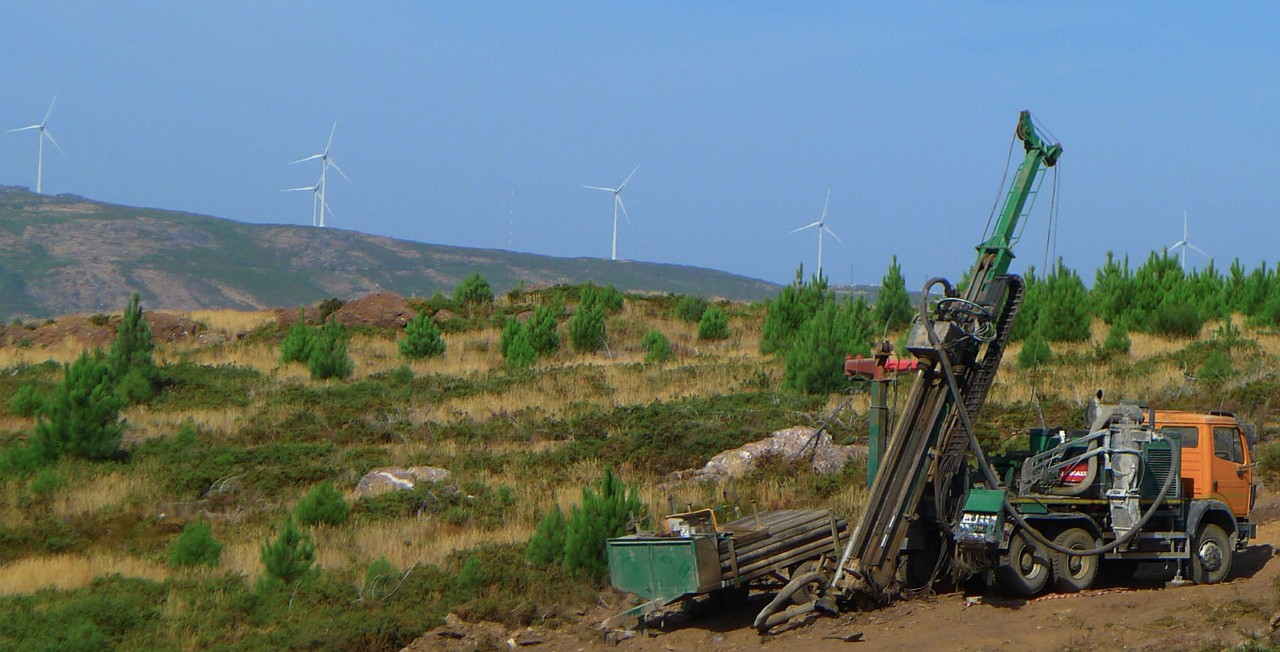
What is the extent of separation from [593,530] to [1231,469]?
7.31 meters

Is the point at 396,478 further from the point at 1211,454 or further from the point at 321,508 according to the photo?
the point at 1211,454

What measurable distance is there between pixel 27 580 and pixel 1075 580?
1194cm

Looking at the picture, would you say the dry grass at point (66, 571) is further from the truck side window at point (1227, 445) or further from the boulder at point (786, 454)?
the truck side window at point (1227, 445)

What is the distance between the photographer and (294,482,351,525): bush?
19.3m

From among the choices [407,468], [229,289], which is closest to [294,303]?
[229,289]

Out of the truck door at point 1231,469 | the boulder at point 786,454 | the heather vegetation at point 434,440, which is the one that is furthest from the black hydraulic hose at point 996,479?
the boulder at point 786,454

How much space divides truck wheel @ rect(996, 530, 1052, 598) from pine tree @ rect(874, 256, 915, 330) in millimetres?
27110

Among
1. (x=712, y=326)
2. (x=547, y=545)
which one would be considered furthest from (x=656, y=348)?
(x=547, y=545)

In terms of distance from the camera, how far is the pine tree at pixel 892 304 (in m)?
41.5

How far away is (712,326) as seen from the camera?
43.0 metres

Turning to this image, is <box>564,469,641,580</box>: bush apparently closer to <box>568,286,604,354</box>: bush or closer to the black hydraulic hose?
the black hydraulic hose

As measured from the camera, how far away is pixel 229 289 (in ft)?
412

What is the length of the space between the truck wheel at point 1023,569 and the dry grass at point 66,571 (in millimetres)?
9752

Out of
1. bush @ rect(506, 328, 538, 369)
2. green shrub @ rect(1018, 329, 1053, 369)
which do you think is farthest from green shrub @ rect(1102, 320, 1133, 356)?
bush @ rect(506, 328, 538, 369)
